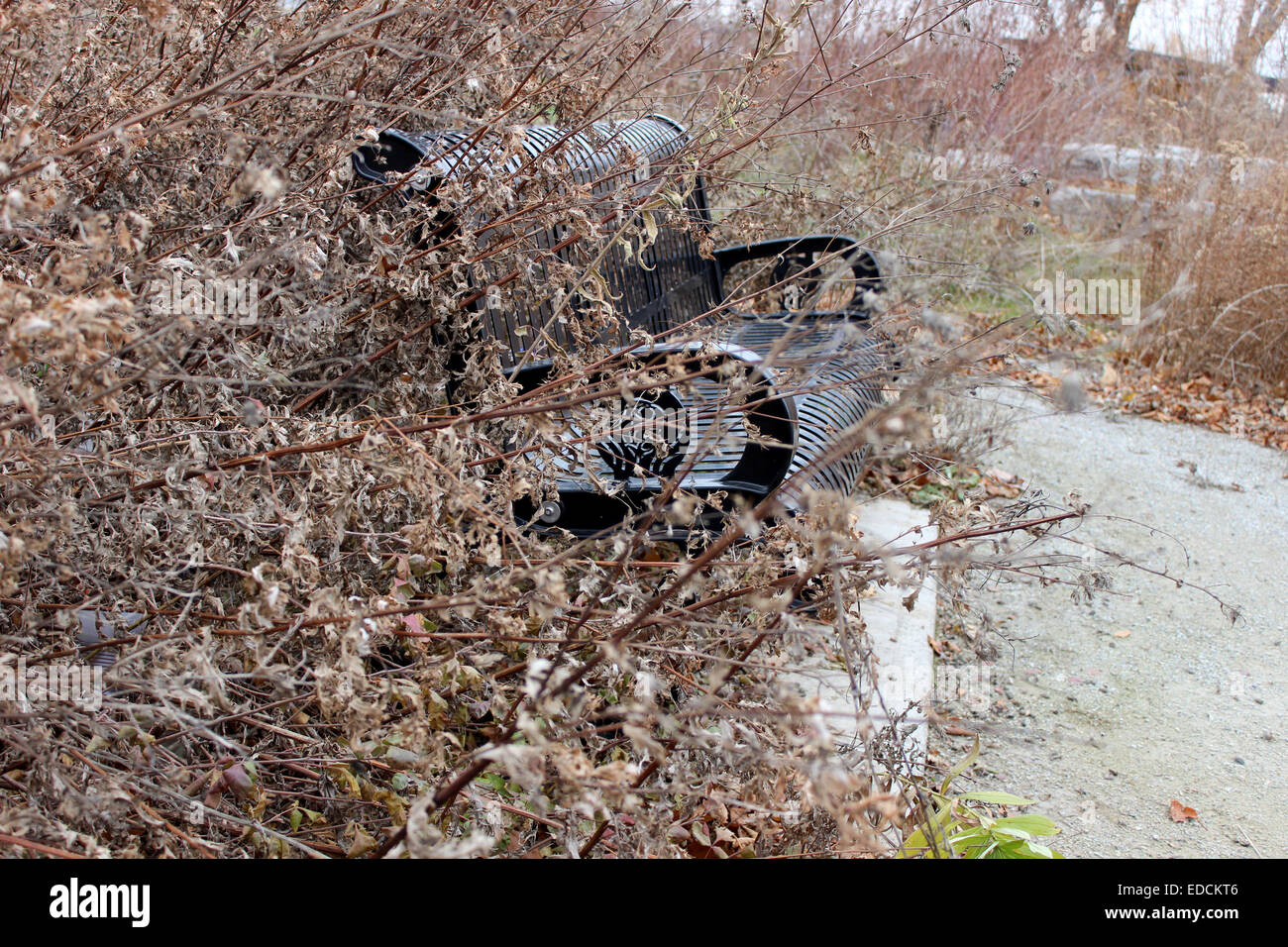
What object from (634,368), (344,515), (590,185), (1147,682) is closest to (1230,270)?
(1147,682)

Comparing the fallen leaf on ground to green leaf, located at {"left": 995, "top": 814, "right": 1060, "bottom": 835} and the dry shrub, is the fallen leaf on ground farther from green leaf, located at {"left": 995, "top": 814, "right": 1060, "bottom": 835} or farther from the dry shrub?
the dry shrub

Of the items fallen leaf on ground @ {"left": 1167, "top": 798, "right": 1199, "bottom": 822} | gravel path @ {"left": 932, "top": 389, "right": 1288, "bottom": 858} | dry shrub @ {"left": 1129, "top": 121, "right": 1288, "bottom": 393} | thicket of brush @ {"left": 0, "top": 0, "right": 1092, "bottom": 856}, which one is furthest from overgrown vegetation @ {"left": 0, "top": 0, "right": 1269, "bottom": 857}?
dry shrub @ {"left": 1129, "top": 121, "right": 1288, "bottom": 393}

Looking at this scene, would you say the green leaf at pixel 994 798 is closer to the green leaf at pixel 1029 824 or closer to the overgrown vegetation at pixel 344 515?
the green leaf at pixel 1029 824

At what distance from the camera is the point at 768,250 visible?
4.61 m

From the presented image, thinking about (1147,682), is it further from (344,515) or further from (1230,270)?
(1230,270)

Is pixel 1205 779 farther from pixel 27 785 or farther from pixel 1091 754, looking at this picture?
pixel 27 785

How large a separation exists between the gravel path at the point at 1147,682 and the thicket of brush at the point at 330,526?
0.61 metres

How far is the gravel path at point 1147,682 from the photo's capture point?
2867 millimetres

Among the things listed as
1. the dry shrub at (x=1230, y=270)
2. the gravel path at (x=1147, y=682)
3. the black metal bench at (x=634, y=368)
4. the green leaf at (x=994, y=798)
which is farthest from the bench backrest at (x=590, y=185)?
the dry shrub at (x=1230, y=270)

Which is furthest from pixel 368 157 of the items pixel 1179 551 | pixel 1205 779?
pixel 1179 551

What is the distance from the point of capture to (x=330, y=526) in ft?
5.72

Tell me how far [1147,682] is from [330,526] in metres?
3.12

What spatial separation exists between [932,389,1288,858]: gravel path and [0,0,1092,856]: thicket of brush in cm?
61
